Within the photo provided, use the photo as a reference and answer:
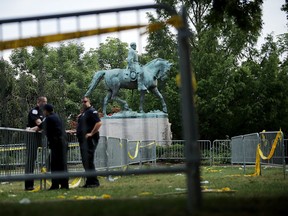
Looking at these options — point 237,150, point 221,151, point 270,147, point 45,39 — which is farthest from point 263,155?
point 221,151

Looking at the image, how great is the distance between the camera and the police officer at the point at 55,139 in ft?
32.5

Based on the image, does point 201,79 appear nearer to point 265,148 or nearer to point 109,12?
point 265,148

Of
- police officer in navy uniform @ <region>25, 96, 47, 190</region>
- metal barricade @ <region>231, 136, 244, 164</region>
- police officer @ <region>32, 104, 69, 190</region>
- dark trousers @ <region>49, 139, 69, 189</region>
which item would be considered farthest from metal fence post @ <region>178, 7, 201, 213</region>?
metal barricade @ <region>231, 136, 244, 164</region>

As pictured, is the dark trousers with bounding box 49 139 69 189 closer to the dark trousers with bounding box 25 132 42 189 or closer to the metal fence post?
the dark trousers with bounding box 25 132 42 189

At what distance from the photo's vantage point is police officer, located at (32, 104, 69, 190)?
9.90 metres

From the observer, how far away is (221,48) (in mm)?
46250

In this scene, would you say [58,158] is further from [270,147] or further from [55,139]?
[270,147]

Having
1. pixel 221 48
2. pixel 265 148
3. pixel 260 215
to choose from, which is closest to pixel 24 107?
Answer: pixel 260 215

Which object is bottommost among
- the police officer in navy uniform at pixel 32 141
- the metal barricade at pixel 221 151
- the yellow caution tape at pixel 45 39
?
the metal barricade at pixel 221 151

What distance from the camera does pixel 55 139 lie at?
416 inches

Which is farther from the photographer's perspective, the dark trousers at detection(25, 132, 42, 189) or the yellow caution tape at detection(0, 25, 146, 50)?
the dark trousers at detection(25, 132, 42, 189)

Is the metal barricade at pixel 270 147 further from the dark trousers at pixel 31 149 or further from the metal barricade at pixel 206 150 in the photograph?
the metal barricade at pixel 206 150

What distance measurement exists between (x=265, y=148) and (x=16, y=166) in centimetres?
739

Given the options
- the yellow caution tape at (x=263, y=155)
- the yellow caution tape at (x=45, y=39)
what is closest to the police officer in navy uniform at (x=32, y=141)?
the yellow caution tape at (x=45, y=39)
